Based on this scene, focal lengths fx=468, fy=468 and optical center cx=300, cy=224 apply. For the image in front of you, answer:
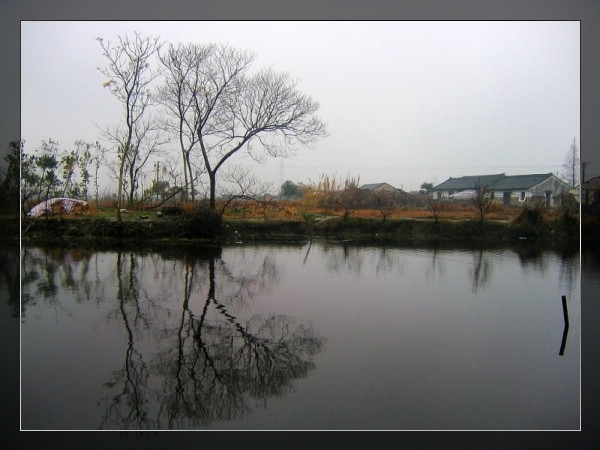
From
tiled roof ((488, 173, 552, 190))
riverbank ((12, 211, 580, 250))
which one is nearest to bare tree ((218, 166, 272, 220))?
riverbank ((12, 211, 580, 250))

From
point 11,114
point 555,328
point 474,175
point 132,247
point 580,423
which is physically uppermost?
point 11,114

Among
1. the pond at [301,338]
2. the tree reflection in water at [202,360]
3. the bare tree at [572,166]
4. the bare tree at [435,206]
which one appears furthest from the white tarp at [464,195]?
the tree reflection in water at [202,360]

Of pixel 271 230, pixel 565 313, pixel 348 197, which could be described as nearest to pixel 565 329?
pixel 565 313

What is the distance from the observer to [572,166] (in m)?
Answer: 4.29

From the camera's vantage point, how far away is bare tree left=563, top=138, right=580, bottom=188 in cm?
425

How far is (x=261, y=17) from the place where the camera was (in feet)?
13.5

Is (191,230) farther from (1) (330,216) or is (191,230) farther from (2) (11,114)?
(2) (11,114)

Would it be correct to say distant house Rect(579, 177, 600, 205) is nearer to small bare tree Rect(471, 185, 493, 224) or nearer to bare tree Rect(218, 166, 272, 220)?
small bare tree Rect(471, 185, 493, 224)

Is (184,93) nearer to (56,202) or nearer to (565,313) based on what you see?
(56,202)

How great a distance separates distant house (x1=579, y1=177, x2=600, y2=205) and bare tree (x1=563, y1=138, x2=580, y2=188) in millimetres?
78

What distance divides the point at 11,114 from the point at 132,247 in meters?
1.60

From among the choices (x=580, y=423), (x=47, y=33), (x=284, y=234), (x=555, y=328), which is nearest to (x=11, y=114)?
(x=47, y=33)

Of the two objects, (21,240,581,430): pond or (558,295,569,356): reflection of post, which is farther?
(558,295,569,356): reflection of post

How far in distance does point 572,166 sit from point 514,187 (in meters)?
0.52
